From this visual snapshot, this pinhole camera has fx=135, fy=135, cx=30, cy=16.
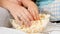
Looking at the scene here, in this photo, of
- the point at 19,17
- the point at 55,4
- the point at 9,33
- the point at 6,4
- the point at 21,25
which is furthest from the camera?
the point at 55,4

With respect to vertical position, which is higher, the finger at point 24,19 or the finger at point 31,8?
the finger at point 31,8

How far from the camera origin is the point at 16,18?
974mm

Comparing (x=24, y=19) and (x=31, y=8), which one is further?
(x=31, y=8)

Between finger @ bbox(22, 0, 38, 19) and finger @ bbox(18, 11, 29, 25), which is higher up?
finger @ bbox(22, 0, 38, 19)

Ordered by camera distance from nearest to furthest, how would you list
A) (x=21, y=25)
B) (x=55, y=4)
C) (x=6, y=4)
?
1. (x=21, y=25)
2. (x=6, y=4)
3. (x=55, y=4)

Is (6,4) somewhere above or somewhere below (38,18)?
above

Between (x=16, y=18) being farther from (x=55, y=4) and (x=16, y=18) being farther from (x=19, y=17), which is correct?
(x=55, y=4)

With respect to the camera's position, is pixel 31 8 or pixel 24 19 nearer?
pixel 24 19

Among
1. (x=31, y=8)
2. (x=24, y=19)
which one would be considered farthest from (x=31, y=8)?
(x=24, y=19)

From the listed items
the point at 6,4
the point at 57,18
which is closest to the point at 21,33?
the point at 6,4

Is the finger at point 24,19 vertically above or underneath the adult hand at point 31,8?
underneath

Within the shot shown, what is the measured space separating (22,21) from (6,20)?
0.38 ft

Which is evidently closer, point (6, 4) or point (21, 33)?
point (21, 33)

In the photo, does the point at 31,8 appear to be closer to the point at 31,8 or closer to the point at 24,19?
the point at 31,8
